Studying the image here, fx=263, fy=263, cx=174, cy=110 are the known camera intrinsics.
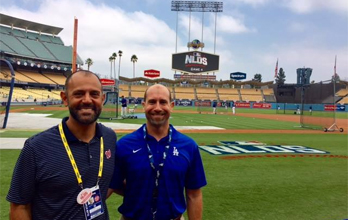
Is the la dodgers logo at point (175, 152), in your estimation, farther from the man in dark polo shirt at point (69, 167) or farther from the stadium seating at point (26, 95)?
the stadium seating at point (26, 95)

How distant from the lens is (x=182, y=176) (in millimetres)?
2600

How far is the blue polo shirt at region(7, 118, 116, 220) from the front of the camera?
2018mm

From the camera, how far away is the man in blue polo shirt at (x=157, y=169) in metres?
2.49

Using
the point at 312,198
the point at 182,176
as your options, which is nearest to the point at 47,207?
the point at 182,176

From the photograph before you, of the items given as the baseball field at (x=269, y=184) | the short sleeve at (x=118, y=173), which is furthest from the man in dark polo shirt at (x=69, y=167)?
the baseball field at (x=269, y=184)

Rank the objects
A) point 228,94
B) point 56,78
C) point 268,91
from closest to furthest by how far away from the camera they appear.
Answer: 1. point 56,78
2. point 268,91
3. point 228,94

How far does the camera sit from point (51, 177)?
2051 millimetres

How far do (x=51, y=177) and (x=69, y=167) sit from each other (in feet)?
0.48

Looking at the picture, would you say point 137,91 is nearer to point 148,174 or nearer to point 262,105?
point 262,105

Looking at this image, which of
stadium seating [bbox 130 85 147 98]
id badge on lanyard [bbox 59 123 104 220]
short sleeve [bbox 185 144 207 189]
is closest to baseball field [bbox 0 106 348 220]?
short sleeve [bbox 185 144 207 189]

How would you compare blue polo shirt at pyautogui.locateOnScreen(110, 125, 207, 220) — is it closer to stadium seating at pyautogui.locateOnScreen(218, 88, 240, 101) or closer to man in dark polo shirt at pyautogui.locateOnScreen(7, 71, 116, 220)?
man in dark polo shirt at pyautogui.locateOnScreen(7, 71, 116, 220)

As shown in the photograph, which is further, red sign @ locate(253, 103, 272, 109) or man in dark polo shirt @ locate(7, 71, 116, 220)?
red sign @ locate(253, 103, 272, 109)

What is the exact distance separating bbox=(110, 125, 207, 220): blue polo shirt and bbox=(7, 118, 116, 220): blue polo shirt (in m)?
0.39

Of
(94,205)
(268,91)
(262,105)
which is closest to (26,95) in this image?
(262,105)
